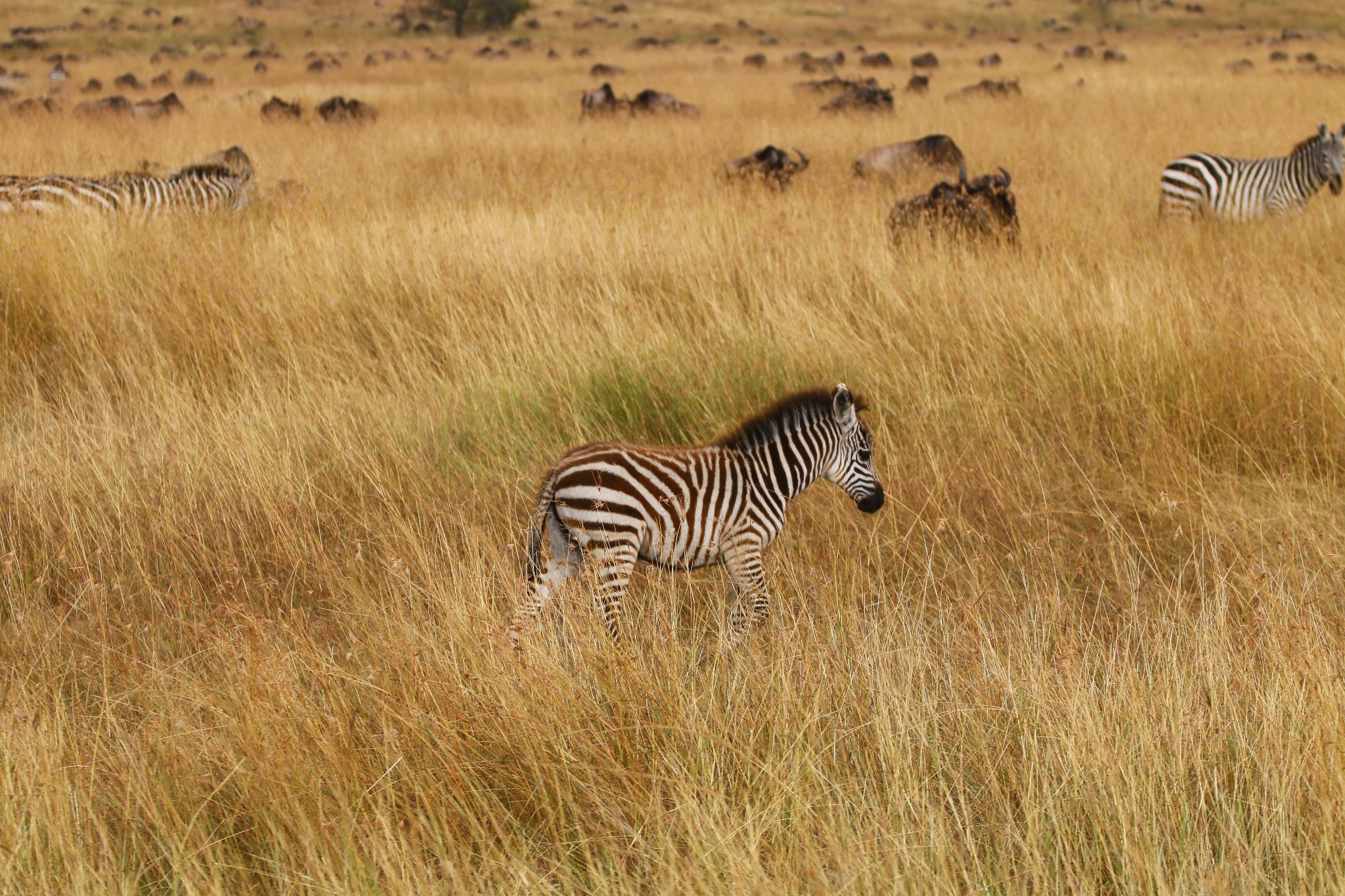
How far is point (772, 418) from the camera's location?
4.19 meters

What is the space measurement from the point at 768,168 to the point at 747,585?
8876 millimetres

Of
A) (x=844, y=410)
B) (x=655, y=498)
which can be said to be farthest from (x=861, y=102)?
(x=655, y=498)

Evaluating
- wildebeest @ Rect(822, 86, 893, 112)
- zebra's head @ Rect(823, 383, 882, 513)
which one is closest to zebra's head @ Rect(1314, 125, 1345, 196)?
zebra's head @ Rect(823, 383, 882, 513)

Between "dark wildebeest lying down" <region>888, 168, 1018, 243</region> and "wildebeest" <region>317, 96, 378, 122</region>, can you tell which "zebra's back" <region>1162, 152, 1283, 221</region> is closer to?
"dark wildebeest lying down" <region>888, 168, 1018, 243</region>

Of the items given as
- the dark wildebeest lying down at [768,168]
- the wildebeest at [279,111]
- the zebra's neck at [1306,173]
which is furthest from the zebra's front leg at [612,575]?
the wildebeest at [279,111]

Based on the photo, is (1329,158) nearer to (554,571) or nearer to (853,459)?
(853,459)

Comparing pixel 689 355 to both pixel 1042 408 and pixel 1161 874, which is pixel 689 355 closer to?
pixel 1042 408

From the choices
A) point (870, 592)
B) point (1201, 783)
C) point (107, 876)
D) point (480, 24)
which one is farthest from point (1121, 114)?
point (480, 24)

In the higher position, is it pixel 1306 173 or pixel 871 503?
pixel 1306 173

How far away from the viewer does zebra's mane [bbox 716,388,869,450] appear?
4.18 m

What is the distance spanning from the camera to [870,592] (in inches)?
167

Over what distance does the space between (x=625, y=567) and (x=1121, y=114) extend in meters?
17.0

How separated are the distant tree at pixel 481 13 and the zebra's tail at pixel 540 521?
5675 cm

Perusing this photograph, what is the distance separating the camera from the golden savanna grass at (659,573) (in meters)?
2.64
